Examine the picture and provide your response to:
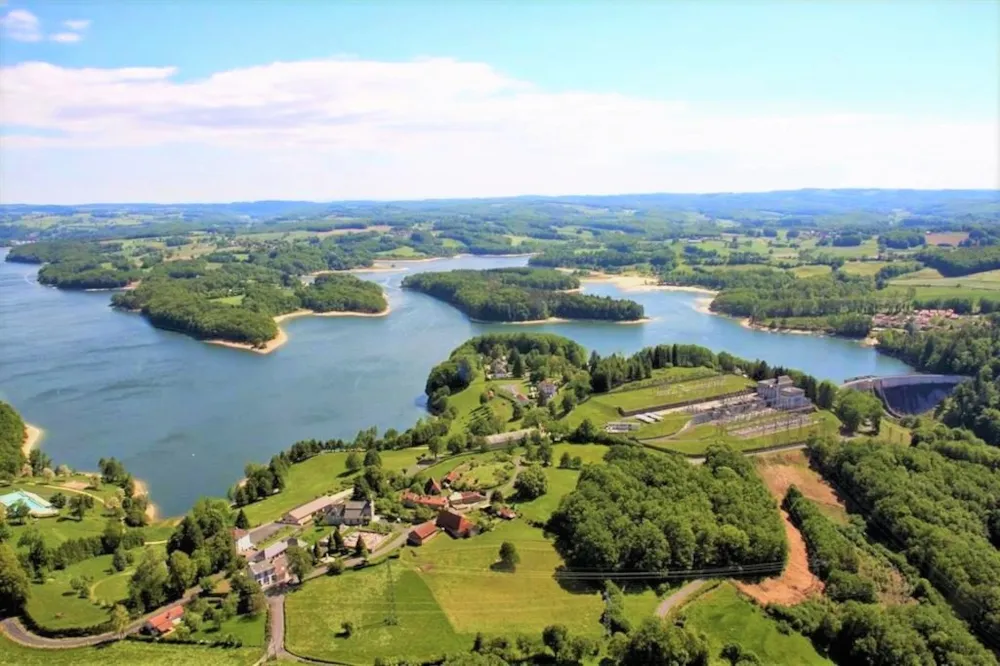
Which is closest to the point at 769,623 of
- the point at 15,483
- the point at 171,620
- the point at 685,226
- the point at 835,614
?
the point at 835,614

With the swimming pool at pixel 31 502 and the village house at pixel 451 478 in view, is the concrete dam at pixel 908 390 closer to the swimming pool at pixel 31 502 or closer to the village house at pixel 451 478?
the village house at pixel 451 478

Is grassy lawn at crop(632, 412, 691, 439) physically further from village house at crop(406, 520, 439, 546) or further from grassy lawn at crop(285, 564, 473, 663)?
grassy lawn at crop(285, 564, 473, 663)

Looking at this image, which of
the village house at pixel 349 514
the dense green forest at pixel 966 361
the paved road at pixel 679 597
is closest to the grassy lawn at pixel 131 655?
the village house at pixel 349 514

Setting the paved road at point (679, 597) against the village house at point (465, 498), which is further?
the village house at point (465, 498)

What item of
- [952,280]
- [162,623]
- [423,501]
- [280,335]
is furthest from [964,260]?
[162,623]

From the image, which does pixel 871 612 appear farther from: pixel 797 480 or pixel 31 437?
pixel 31 437

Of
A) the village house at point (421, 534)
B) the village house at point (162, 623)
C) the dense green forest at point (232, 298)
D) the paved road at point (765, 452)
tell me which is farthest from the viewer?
the dense green forest at point (232, 298)

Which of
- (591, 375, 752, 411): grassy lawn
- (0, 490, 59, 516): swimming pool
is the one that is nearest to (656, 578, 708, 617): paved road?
(591, 375, 752, 411): grassy lawn
